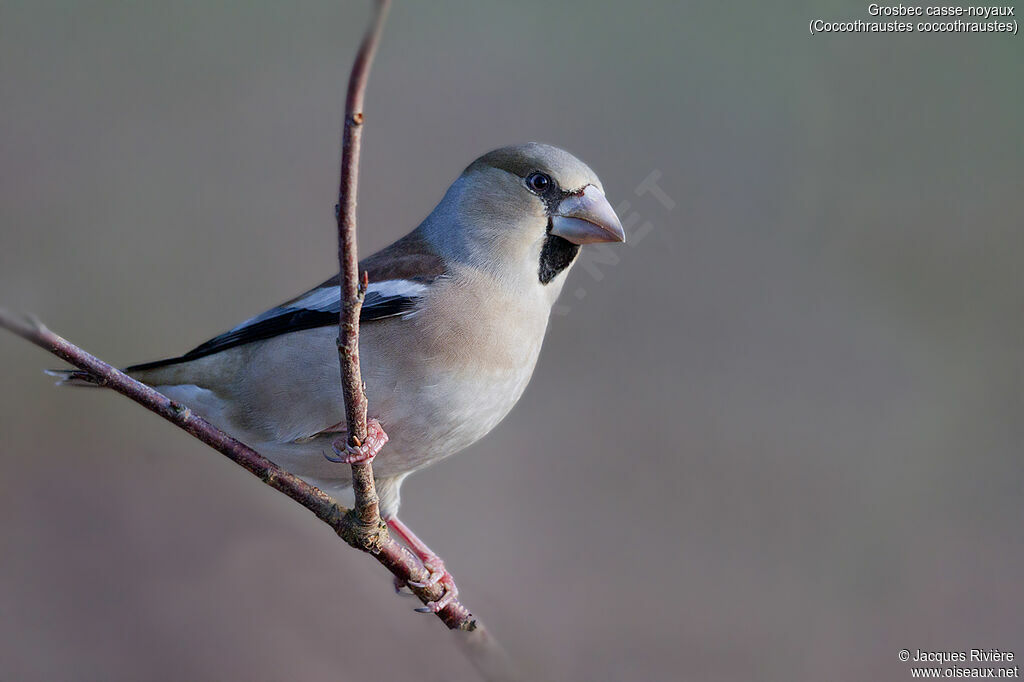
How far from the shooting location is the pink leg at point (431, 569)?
111 inches

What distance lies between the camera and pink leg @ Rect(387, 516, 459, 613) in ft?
9.28

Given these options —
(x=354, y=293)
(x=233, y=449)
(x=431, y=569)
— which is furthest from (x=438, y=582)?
(x=354, y=293)

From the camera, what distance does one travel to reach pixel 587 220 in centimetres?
289

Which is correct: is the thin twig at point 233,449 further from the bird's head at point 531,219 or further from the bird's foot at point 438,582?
the bird's head at point 531,219

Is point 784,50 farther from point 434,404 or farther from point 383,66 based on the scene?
point 434,404

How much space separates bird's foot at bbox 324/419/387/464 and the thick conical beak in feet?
3.00

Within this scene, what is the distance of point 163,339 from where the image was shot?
5090mm

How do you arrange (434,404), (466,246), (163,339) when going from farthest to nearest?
(163,339)
(466,246)
(434,404)

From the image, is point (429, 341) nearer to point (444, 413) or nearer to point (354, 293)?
point (444, 413)

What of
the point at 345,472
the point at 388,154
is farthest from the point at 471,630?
the point at 388,154

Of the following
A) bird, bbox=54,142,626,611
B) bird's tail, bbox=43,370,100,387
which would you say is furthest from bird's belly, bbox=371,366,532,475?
bird's tail, bbox=43,370,100,387

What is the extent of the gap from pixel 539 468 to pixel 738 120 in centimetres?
279

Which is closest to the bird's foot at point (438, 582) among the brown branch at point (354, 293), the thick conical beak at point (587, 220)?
the brown branch at point (354, 293)

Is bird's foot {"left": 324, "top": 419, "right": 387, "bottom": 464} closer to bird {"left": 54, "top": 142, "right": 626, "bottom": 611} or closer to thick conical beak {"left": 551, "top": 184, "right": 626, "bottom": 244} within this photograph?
bird {"left": 54, "top": 142, "right": 626, "bottom": 611}
